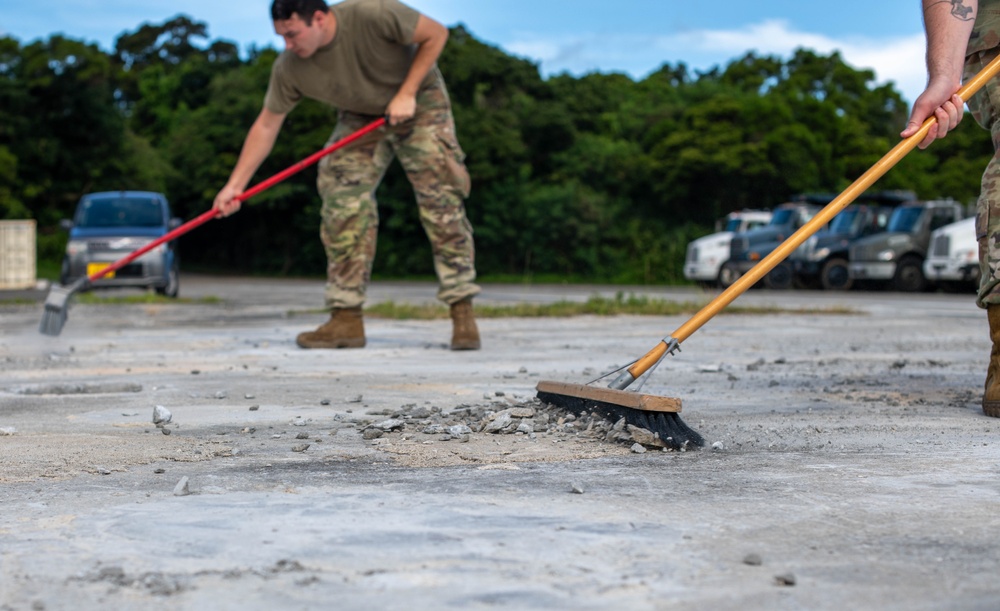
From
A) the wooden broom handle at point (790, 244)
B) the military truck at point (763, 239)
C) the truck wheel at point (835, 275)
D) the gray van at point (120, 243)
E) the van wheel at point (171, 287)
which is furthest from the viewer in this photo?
the military truck at point (763, 239)

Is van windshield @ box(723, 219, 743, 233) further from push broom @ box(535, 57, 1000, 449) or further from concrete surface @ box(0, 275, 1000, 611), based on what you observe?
push broom @ box(535, 57, 1000, 449)

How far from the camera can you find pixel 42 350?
662cm

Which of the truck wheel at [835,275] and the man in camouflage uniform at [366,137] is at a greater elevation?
the man in camouflage uniform at [366,137]

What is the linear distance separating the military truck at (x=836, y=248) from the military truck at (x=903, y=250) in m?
0.43

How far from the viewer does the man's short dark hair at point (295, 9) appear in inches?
243

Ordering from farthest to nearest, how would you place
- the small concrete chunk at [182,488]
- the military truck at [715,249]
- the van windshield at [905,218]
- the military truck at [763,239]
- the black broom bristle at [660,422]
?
1. the military truck at [715,249]
2. the military truck at [763,239]
3. the van windshield at [905,218]
4. the black broom bristle at [660,422]
5. the small concrete chunk at [182,488]

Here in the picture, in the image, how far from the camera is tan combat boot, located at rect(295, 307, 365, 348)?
6695 mm

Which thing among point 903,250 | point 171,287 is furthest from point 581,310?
point 903,250

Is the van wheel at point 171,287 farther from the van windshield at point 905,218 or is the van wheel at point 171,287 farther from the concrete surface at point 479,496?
the van windshield at point 905,218

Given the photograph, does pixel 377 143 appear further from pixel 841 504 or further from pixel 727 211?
pixel 727 211

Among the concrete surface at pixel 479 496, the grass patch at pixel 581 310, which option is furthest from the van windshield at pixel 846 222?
the concrete surface at pixel 479 496

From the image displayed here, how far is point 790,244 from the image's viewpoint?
371 cm

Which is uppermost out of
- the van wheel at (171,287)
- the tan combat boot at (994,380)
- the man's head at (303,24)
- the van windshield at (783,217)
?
the man's head at (303,24)

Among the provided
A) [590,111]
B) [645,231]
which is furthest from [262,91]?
[645,231]
